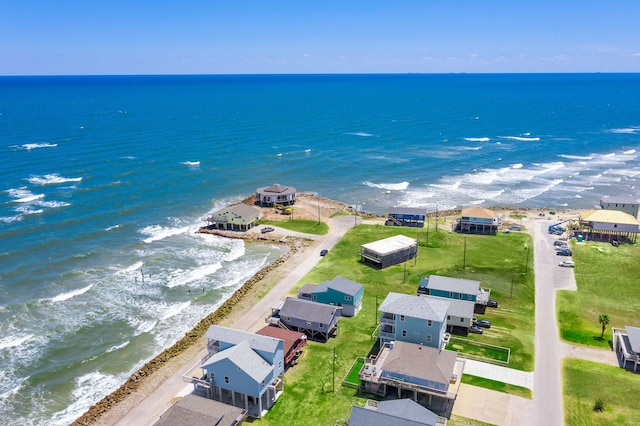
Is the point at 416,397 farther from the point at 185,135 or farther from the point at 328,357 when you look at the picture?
the point at 185,135

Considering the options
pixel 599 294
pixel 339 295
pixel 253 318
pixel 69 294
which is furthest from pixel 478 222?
pixel 69 294

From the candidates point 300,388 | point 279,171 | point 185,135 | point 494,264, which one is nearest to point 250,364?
point 300,388

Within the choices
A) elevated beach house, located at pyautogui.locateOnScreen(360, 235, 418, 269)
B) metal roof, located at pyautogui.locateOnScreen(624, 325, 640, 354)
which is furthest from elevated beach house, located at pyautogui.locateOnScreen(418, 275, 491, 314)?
metal roof, located at pyautogui.locateOnScreen(624, 325, 640, 354)

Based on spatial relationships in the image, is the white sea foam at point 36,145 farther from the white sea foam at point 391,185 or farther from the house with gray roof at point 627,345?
the house with gray roof at point 627,345

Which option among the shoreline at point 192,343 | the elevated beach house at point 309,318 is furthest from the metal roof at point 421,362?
the shoreline at point 192,343

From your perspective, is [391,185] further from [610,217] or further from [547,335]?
[547,335]
